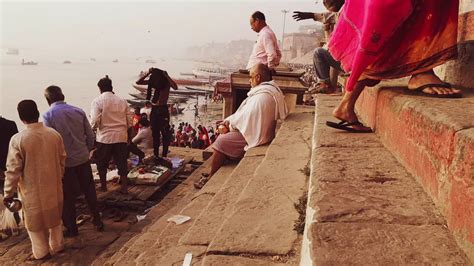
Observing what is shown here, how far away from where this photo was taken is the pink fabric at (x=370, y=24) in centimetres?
221

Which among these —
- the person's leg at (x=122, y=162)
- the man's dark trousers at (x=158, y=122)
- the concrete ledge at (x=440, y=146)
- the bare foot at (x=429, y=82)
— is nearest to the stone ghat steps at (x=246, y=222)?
the concrete ledge at (x=440, y=146)

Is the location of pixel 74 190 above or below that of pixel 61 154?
below

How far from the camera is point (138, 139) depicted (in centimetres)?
778

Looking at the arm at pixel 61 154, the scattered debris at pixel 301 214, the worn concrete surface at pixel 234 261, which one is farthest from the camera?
the arm at pixel 61 154

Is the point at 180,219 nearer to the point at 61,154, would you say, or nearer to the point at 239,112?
the point at 61,154

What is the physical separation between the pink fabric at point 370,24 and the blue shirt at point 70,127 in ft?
10.2

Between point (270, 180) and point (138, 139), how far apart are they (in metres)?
5.51

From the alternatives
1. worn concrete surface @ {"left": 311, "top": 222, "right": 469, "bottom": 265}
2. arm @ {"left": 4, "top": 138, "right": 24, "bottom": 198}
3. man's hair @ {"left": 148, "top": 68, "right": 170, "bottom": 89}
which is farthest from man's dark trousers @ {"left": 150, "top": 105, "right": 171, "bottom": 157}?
worn concrete surface @ {"left": 311, "top": 222, "right": 469, "bottom": 265}

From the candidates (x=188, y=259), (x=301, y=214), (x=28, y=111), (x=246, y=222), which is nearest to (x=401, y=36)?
(x=301, y=214)

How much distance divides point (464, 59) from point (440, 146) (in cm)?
176

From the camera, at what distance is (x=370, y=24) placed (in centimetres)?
224

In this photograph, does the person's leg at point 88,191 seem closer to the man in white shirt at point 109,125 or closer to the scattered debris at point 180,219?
the man in white shirt at point 109,125

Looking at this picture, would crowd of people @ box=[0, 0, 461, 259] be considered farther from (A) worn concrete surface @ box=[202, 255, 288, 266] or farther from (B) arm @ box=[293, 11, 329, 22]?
(A) worn concrete surface @ box=[202, 255, 288, 266]

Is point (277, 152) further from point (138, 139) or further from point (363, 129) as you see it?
point (138, 139)
